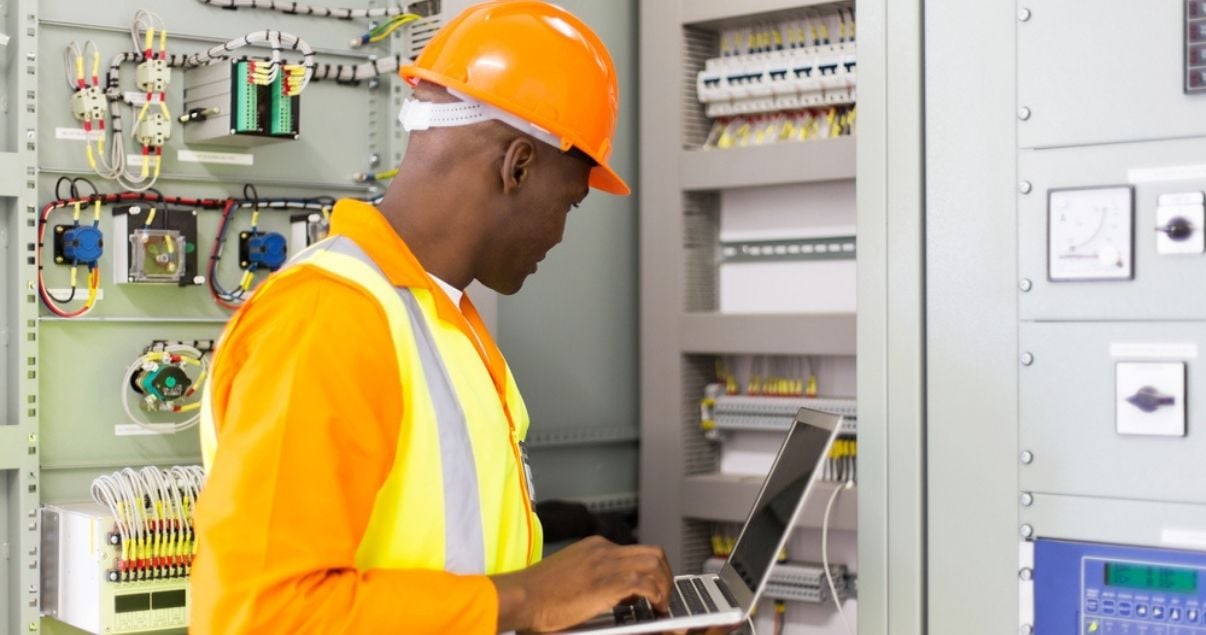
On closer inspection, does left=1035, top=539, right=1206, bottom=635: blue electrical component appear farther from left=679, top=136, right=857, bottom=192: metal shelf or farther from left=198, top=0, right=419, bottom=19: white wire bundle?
left=198, top=0, right=419, bottom=19: white wire bundle

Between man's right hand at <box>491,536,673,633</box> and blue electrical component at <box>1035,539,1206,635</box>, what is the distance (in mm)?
813

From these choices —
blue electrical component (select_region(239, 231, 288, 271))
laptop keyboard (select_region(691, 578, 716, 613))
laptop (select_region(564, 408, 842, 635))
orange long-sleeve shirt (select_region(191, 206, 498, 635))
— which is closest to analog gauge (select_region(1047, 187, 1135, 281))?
laptop (select_region(564, 408, 842, 635))

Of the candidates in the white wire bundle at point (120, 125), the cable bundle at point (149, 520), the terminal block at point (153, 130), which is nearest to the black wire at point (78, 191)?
the white wire bundle at point (120, 125)

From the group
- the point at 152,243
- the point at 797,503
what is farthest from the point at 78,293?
the point at 797,503

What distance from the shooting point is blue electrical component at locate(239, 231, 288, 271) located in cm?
308

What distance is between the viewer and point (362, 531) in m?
1.43

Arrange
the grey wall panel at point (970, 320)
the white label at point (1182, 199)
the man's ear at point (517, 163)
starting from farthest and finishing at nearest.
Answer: the grey wall panel at point (970, 320), the white label at point (1182, 199), the man's ear at point (517, 163)

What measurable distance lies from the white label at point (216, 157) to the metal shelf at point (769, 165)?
1.08 meters

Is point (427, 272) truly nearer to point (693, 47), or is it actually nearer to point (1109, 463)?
point (1109, 463)

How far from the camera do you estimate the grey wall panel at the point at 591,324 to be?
3.38 meters

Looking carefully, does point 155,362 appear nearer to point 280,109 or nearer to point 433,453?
point 280,109

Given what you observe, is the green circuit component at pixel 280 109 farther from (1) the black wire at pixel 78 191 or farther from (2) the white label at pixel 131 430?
(2) the white label at pixel 131 430

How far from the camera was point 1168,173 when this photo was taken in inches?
77.9

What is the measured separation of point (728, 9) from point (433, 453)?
2.11 meters
